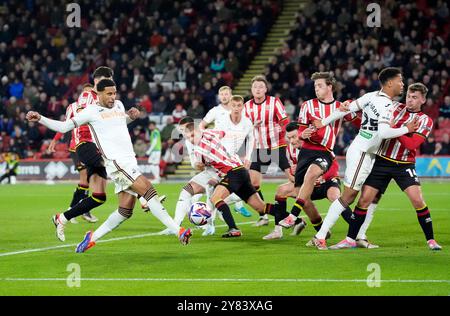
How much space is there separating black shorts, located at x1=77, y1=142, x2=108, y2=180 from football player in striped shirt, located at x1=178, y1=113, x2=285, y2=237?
6.13ft

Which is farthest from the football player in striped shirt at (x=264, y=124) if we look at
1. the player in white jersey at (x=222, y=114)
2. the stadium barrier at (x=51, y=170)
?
the stadium barrier at (x=51, y=170)

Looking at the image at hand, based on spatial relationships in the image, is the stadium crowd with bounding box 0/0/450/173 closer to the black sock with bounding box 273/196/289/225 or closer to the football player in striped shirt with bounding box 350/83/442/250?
the black sock with bounding box 273/196/289/225

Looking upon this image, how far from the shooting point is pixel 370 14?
28750 millimetres

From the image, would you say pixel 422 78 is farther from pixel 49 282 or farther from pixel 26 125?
pixel 49 282

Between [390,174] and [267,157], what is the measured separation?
4546 mm

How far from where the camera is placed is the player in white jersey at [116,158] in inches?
416

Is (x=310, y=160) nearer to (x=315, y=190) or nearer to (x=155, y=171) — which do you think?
(x=315, y=190)

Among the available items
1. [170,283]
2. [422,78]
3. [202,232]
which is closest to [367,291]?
[170,283]

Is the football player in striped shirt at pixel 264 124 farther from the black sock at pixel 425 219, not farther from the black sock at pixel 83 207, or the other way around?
the black sock at pixel 425 219

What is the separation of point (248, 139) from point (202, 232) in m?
1.80

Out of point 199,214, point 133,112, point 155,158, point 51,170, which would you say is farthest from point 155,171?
point 133,112

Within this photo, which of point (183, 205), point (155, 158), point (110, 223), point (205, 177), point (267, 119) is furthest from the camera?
point (155, 158)

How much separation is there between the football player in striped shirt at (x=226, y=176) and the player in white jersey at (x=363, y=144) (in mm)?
1486

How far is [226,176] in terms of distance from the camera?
12438 mm
